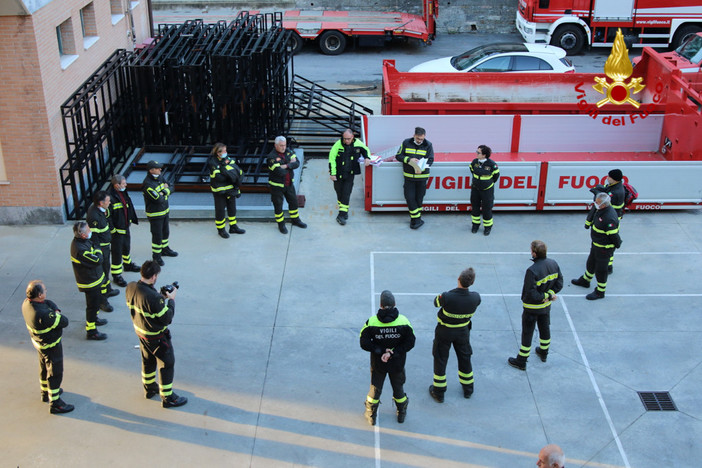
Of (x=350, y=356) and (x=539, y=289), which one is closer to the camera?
(x=539, y=289)

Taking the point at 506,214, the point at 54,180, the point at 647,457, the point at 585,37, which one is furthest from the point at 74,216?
the point at 585,37

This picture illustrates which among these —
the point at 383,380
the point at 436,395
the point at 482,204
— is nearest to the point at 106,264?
the point at 383,380

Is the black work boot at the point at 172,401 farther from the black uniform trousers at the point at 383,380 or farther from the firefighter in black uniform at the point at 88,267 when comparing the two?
the black uniform trousers at the point at 383,380

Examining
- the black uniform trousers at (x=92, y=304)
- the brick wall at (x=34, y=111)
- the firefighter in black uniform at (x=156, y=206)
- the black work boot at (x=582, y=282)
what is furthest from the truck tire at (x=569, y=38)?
the black uniform trousers at (x=92, y=304)

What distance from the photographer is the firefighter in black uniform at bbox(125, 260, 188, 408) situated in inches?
297

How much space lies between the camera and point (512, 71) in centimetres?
1731

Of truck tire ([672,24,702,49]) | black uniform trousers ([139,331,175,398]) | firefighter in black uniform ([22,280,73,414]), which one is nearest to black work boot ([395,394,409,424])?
black uniform trousers ([139,331,175,398])

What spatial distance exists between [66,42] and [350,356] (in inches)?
302

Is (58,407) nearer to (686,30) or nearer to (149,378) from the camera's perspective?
(149,378)

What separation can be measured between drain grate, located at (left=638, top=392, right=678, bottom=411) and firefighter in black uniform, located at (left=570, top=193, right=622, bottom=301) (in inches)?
80.0

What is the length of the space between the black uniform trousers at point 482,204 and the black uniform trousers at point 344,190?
1950 mm

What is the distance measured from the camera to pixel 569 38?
2244 cm

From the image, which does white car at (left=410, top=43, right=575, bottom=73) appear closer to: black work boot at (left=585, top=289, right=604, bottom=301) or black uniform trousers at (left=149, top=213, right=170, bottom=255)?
black work boot at (left=585, top=289, right=604, bottom=301)

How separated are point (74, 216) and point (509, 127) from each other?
25.7ft
